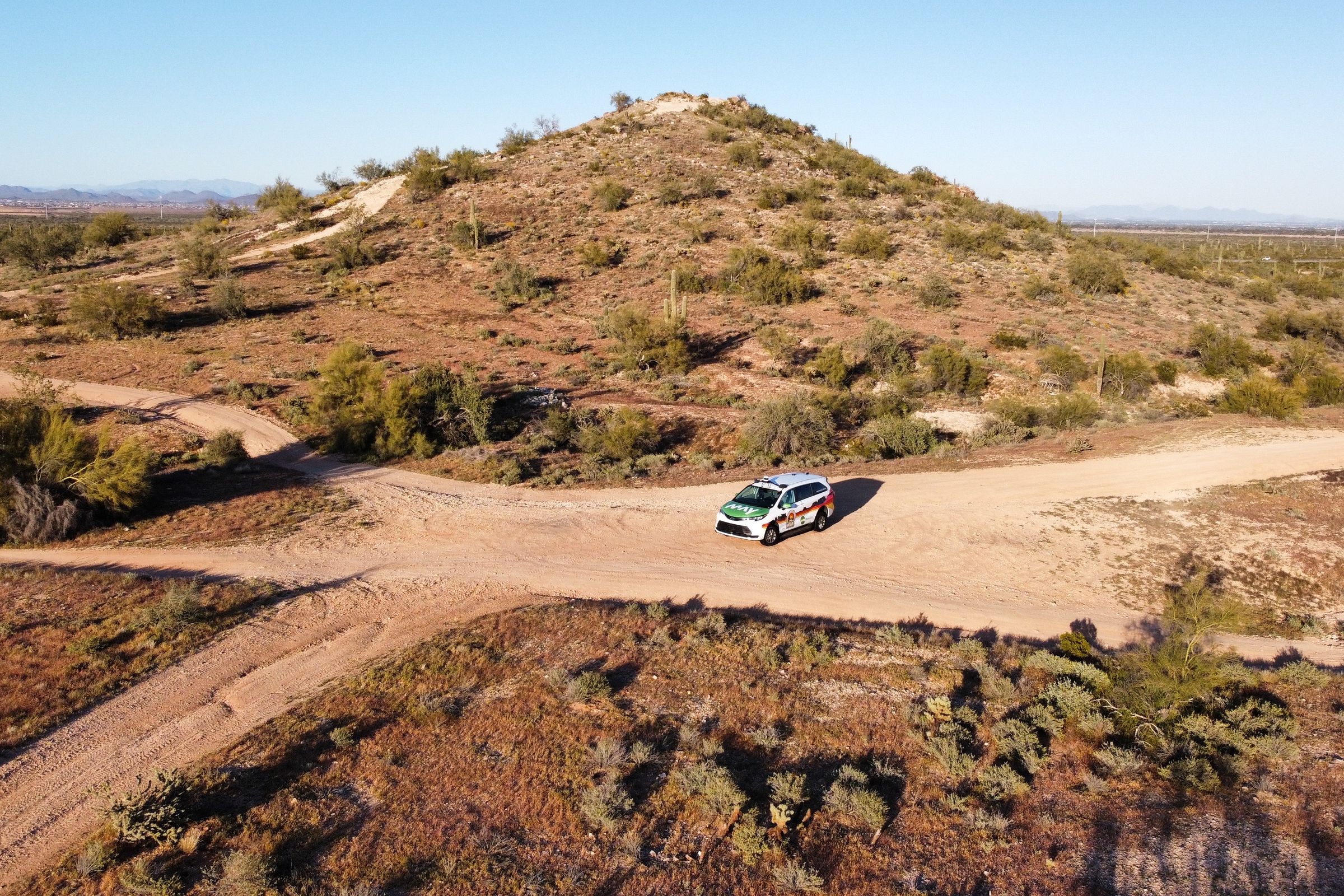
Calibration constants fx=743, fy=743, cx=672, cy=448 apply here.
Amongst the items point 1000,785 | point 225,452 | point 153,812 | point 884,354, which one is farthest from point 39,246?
point 1000,785

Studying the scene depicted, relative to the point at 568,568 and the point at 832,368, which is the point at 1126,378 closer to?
the point at 832,368

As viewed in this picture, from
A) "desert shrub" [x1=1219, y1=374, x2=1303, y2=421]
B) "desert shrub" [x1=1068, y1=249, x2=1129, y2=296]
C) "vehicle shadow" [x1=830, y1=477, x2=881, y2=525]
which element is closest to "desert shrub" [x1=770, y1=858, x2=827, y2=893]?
"vehicle shadow" [x1=830, y1=477, x2=881, y2=525]

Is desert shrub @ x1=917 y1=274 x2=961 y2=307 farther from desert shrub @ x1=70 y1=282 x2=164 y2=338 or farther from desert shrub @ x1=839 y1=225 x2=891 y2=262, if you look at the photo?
desert shrub @ x1=70 y1=282 x2=164 y2=338

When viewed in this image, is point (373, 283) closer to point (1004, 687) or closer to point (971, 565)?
point (971, 565)

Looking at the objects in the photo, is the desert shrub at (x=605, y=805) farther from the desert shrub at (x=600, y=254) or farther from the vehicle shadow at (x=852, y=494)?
Result: the desert shrub at (x=600, y=254)

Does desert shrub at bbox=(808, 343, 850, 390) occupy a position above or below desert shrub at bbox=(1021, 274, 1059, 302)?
below

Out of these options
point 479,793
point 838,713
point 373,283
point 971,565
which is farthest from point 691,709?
point 373,283

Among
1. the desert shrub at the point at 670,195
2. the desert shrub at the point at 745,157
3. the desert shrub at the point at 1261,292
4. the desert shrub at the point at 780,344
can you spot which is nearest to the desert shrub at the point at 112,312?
the desert shrub at the point at 780,344
